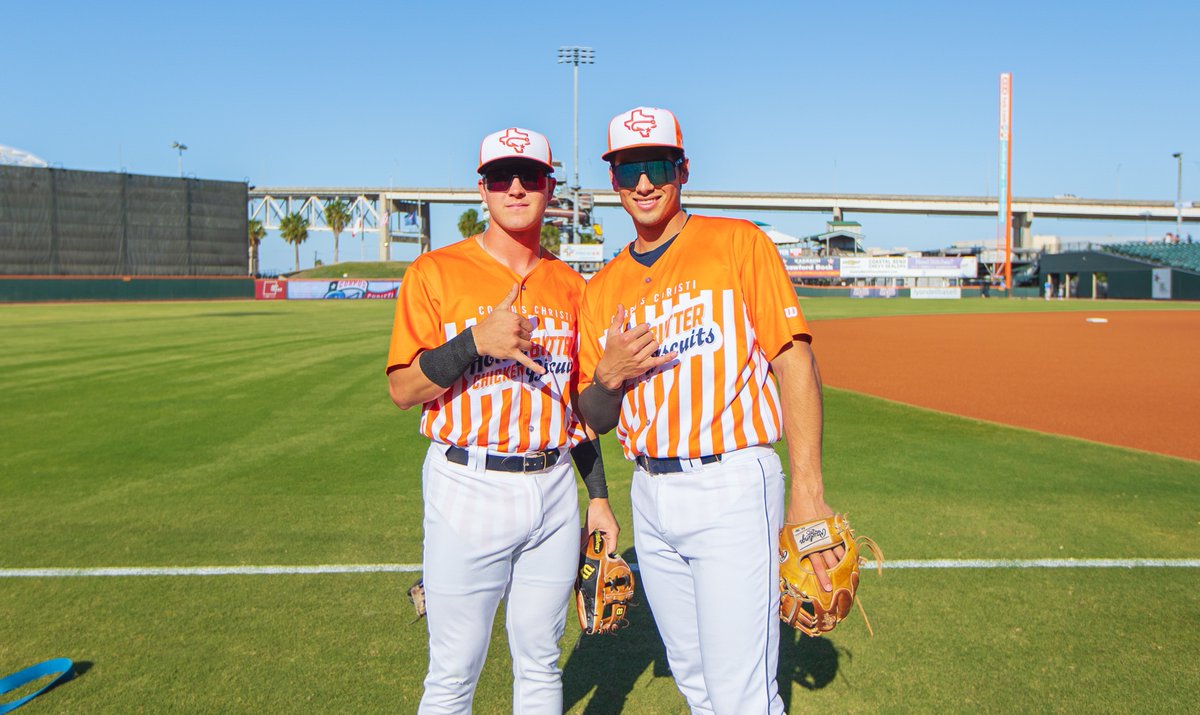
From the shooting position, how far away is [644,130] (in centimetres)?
272

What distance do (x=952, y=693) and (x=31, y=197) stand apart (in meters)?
61.8

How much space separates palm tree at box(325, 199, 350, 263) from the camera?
330 ft

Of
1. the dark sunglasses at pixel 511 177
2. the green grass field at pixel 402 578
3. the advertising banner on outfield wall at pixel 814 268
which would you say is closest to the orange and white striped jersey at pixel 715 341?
the dark sunglasses at pixel 511 177

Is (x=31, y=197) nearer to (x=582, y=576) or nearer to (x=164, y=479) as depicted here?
(x=164, y=479)

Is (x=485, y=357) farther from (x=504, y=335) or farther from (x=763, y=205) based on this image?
(x=763, y=205)

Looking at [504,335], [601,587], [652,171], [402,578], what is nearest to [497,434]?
[504,335]

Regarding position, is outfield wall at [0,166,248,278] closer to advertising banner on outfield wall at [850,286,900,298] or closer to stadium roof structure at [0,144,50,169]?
stadium roof structure at [0,144,50,169]

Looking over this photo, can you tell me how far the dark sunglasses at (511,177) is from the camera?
9.27 feet

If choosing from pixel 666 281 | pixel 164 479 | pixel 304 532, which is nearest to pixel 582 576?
pixel 666 281

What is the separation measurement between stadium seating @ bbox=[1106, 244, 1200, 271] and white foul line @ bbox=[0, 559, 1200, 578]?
63.5 metres

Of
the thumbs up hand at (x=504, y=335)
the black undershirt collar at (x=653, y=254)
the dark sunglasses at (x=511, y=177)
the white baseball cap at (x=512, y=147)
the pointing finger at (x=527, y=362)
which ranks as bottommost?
the pointing finger at (x=527, y=362)

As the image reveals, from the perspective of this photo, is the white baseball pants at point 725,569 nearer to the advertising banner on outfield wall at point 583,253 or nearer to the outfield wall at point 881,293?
the advertising banner on outfield wall at point 583,253

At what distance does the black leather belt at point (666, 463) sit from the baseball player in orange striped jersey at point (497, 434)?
1.09ft

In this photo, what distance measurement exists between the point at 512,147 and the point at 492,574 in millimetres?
1461
